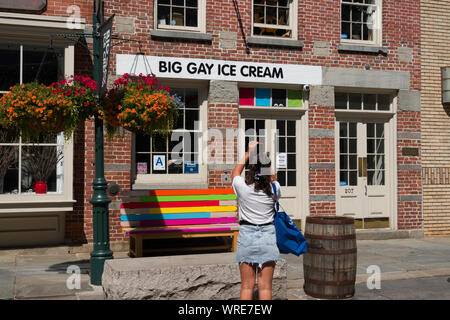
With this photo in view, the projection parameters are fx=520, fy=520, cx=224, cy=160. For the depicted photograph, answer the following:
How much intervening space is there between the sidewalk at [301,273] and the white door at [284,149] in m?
1.83

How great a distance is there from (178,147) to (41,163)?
2800 millimetres

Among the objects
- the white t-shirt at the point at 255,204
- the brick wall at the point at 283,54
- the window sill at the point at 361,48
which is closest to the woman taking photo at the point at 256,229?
the white t-shirt at the point at 255,204

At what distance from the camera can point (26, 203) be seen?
9531mm

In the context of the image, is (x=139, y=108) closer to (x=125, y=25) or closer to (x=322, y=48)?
(x=125, y=25)

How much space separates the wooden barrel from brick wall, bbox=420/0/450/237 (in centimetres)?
670

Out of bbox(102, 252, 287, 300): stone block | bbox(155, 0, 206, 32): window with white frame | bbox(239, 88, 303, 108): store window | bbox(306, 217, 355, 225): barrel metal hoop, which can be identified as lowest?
bbox(102, 252, 287, 300): stone block

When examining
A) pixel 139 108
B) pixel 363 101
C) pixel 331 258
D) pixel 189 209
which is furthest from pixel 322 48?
pixel 331 258

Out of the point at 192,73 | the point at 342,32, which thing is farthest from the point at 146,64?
the point at 342,32

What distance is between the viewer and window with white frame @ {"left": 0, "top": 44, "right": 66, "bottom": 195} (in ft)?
31.8

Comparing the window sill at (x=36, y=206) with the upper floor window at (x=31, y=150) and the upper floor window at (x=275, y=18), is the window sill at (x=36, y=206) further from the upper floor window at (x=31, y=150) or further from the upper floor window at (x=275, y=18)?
the upper floor window at (x=275, y=18)

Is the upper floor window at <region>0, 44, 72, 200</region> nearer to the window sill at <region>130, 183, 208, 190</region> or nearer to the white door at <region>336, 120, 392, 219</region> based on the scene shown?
the window sill at <region>130, 183, 208, 190</region>

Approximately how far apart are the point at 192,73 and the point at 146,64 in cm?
98

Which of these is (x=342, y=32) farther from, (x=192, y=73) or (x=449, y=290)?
(x=449, y=290)

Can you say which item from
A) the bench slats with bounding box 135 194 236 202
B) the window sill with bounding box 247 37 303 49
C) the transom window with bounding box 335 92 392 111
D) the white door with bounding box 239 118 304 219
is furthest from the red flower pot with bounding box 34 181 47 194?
the transom window with bounding box 335 92 392 111
